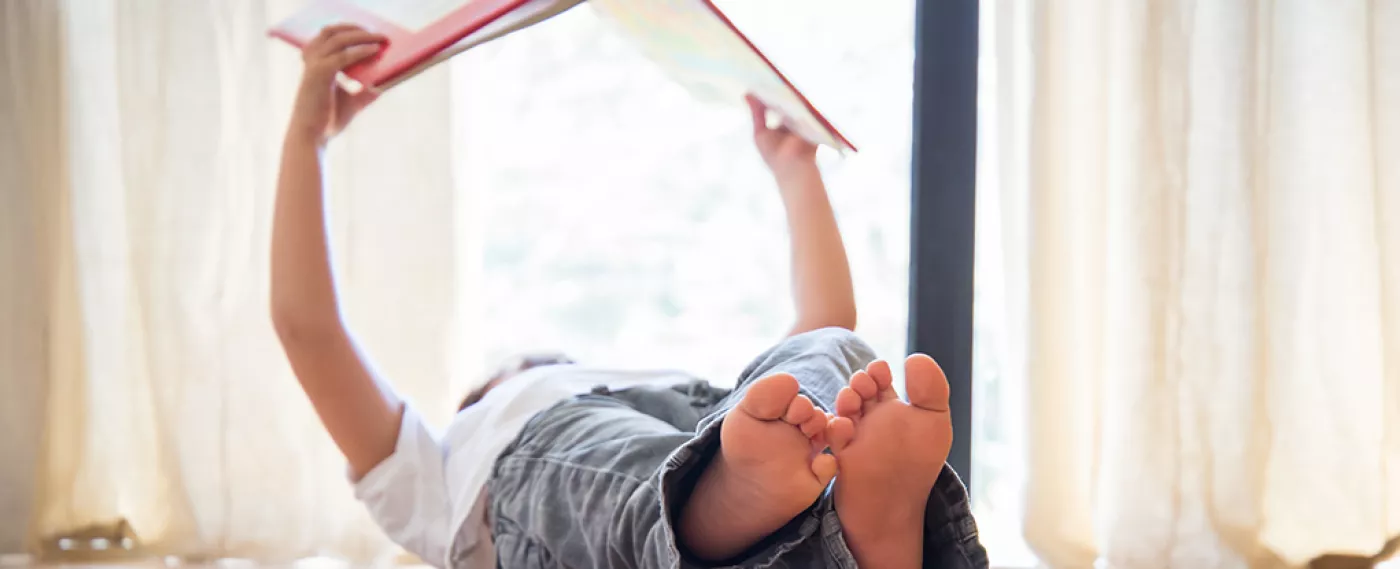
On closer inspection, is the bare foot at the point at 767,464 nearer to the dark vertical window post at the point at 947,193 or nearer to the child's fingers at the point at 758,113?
the child's fingers at the point at 758,113

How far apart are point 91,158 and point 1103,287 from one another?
4.40 feet

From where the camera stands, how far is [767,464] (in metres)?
0.62

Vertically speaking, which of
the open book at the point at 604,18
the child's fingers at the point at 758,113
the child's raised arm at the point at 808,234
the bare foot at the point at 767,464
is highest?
the open book at the point at 604,18

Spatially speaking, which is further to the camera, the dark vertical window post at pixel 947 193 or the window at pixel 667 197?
the window at pixel 667 197

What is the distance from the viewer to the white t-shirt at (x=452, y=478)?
0.93 m

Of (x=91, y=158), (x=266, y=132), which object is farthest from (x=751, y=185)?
(x=91, y=158)

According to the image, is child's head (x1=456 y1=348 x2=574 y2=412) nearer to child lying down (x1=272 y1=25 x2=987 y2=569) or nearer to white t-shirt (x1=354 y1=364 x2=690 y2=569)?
child lying down (x1=272 y1=25 x2=987 y2=569)

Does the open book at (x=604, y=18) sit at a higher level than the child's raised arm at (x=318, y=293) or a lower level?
higher

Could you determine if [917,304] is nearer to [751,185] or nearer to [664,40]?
[751,185]

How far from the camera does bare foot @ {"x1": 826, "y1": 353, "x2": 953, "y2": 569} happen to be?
2.11ft

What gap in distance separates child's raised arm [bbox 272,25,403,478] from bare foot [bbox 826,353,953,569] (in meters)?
0.51

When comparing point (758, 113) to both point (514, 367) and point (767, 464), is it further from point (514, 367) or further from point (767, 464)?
point (767, 464)

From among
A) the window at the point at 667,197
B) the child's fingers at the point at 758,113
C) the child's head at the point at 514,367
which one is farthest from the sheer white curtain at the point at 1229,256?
the child's head at the point at 514,367

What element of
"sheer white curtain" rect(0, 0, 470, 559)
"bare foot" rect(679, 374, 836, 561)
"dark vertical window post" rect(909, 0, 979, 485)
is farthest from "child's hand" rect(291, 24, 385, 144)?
"dark vertical window post" rect(909, 0, 979, 485)
